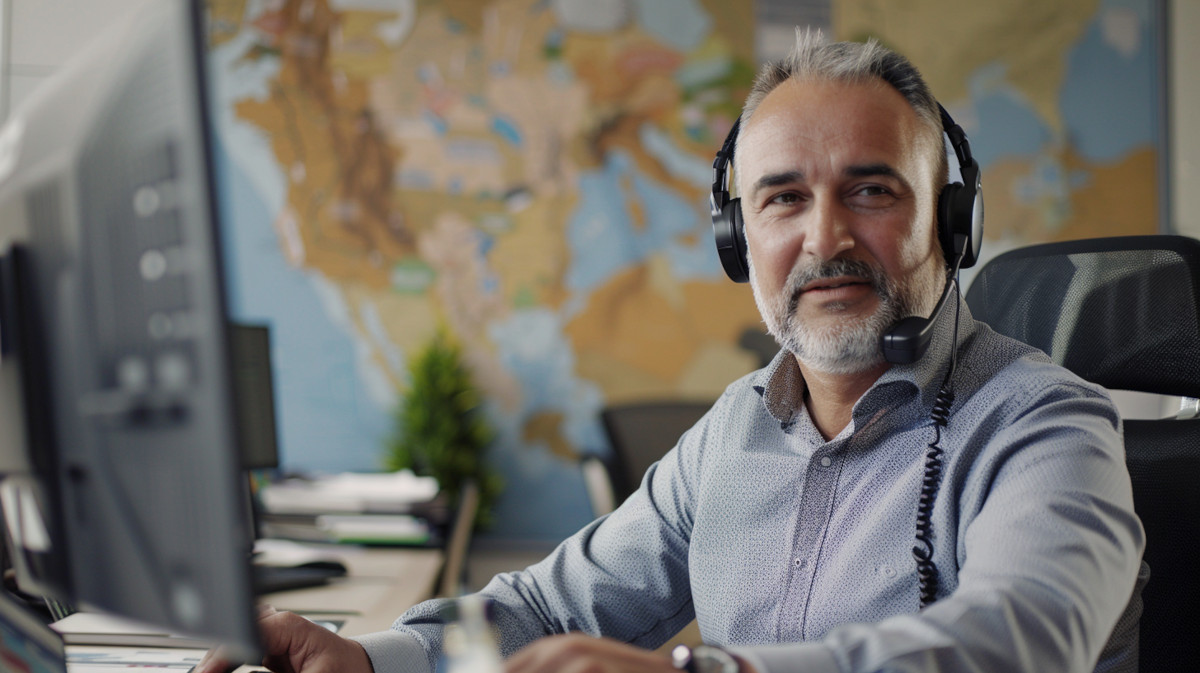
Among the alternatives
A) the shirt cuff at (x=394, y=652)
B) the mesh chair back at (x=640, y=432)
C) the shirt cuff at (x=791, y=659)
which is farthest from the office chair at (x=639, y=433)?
the shirt cuff at (x=791, y=659)

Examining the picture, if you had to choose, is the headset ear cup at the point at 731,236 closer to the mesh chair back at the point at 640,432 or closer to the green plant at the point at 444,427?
the mesh chair back at the point at 640,432

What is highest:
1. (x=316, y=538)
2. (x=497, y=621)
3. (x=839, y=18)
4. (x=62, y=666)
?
(x=839, y=18)

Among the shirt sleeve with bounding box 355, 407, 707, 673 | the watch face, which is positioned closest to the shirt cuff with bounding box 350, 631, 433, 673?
the shirt sleeve with bounding box 355, 407, 707, 673

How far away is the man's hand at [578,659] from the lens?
490 millimetres

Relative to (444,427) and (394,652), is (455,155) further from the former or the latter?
(394,652)

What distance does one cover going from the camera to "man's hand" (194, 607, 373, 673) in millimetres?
830

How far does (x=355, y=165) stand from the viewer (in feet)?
9.93

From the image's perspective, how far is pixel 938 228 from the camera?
1.06 metres

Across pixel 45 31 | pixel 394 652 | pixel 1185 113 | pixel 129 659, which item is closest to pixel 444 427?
pixel 45 31

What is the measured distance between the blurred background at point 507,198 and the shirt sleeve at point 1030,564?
2.20 meters

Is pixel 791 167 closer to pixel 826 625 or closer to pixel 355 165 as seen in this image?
pixel 826 625

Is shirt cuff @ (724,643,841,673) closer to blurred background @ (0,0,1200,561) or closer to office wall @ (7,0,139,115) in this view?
blurred background @ (0,0,1200,561)

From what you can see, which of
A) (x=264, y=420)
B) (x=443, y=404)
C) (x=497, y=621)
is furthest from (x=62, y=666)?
(x=443, y=404)

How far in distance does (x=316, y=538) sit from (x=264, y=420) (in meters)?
0.38
